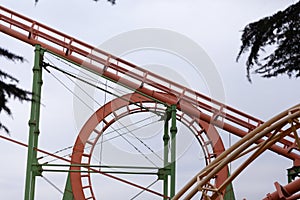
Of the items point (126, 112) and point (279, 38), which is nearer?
point (279, 38)

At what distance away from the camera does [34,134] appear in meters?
12.5

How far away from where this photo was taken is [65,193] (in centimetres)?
1362

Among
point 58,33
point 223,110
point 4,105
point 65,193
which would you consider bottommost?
point 4,105

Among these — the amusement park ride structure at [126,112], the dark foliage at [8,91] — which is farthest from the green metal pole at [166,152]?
the dark foliage at [8,91]

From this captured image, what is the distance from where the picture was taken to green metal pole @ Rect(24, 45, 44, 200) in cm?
1203

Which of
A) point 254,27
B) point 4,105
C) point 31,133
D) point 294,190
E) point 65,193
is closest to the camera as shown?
point 4,105

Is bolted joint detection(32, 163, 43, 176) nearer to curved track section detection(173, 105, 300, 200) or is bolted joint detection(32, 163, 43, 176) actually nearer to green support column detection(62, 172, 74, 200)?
green support column detection(62, 172, 74, 200)

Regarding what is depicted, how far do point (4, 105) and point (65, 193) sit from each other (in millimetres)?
11418

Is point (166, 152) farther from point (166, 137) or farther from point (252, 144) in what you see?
point (252, 144)

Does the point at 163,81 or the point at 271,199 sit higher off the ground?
the point at 163,81

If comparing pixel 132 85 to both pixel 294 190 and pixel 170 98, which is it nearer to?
pixel 170 98

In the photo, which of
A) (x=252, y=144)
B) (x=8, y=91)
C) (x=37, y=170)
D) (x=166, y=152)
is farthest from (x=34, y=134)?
(x=8, y=91)

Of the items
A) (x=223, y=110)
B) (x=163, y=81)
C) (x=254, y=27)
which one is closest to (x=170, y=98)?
(x=163, y=81)

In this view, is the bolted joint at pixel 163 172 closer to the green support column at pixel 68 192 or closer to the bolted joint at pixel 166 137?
the bolted joint at pixel 166 137
